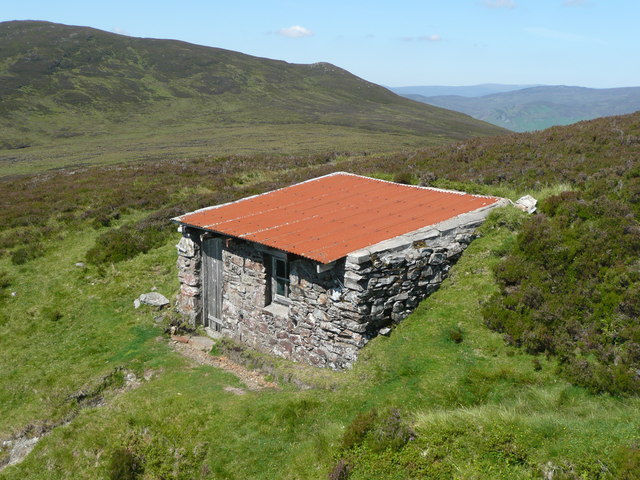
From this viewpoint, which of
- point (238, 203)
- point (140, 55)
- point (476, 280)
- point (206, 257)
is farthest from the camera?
point (140, 55)

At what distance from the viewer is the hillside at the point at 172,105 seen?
236ft

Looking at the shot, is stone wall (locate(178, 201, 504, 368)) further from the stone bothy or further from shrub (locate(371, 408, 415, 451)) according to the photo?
shrub (locate(371, 408, 415, 451))

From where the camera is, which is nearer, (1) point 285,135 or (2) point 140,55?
(1) point 285,135

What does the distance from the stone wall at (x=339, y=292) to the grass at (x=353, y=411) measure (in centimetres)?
43

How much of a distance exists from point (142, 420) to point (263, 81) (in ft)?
476

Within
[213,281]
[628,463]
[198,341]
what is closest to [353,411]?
[628,463]

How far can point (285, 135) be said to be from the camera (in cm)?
8038

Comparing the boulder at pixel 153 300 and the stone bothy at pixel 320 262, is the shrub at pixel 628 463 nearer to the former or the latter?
the stone bothy at pixel 320 262

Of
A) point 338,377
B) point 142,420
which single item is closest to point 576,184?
point 338,377

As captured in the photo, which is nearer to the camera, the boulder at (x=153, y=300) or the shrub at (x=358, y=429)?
the shrub at (x=358, y=429)

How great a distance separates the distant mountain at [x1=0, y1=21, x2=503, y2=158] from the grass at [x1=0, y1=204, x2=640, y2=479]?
49869 mm

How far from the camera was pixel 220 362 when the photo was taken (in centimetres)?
1222

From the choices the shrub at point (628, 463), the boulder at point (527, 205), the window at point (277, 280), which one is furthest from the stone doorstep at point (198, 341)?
the shrub at point (628, 463)

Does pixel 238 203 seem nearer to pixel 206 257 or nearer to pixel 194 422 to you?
pixel 206 257
